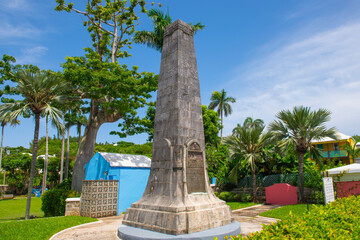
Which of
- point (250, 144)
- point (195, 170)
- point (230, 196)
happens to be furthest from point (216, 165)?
point (195, 170)

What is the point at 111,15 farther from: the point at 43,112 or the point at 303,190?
the point at 303,190

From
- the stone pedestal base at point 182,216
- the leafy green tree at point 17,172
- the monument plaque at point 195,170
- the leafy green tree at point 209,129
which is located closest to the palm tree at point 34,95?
the stone pedestal base at point 182,216

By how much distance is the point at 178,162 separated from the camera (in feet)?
23.4

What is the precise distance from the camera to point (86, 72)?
13414 mm

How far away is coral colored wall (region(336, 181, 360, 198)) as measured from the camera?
11420 millimetres

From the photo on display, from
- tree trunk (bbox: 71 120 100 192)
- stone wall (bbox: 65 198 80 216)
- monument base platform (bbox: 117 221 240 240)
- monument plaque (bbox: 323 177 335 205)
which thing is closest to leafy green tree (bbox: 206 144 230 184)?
tree trunk (bbox: 71 120 100 192)

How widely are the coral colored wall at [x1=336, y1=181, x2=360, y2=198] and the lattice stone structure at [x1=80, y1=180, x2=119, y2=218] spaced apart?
1081 cm

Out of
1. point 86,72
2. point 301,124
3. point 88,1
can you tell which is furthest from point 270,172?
point 88,1

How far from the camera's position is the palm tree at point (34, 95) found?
11.4m

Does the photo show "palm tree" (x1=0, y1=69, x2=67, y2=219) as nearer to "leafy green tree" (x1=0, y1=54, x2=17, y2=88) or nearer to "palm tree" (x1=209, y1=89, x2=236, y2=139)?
"leafy green tree" (x1=0, y1=54, x2=17, y2=88)

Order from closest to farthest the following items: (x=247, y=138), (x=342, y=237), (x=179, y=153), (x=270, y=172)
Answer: (x=342, y=237) < (x=179, y=153) < (x=247, y=138) < (x=270, y=172)

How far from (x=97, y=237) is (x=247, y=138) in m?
11.4

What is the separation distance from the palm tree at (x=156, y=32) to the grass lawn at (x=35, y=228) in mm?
13851

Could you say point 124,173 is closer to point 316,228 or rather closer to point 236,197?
point 236,197
